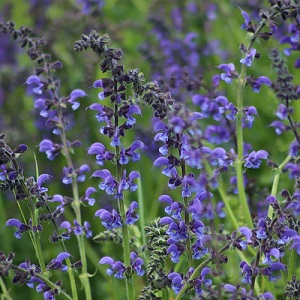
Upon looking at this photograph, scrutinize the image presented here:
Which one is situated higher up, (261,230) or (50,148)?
(50,148)

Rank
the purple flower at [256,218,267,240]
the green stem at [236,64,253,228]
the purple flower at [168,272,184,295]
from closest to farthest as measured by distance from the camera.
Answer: the purple flower at [256,218,267,240] < the purple flower at [168,272,184,295] < the green stem at [236,64,253,228]

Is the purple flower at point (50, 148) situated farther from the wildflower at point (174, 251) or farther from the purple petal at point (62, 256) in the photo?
the wildflower at point (174, 251)

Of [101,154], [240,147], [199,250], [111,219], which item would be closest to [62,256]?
[111,219]

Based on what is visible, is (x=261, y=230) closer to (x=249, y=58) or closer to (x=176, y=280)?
(x=176, y=280)

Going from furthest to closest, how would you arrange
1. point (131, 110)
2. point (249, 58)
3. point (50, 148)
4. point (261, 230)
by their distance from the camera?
point (50, 148) → point (249, 58) → point (131, 110) → point (261, 230)


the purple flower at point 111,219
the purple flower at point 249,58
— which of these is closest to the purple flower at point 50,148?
the purple flower at point 111,219

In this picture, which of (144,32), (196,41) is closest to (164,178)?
(196,41)

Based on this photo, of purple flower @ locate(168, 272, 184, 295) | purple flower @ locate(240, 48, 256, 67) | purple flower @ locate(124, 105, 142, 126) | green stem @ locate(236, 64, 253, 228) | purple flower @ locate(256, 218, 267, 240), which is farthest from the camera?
green stem @ locate(236, 64, 253, 228)

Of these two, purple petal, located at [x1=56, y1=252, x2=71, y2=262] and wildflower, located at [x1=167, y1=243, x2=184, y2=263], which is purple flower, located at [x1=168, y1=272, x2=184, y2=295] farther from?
purple petal, located at [x1=56, y1=252, x2=71, y2=262]

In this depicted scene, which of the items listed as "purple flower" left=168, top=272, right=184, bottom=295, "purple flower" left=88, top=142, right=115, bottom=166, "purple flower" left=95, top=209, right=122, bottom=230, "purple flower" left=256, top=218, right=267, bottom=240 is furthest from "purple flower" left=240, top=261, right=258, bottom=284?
"purple flower" left=88, top=142, right=115, bottom=166

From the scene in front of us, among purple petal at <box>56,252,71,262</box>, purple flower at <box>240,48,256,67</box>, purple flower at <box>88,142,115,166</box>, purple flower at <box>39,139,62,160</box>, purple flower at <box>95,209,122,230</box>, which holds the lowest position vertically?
purple petal at <box>56,252,71,262</box>

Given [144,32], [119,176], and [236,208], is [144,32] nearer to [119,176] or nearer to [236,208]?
[236,208]

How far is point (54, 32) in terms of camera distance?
5.47 meters

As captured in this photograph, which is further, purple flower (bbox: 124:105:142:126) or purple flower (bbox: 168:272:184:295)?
purple flower (bbox: 124:105:142:126)
